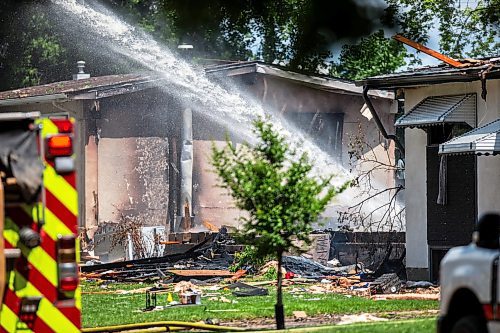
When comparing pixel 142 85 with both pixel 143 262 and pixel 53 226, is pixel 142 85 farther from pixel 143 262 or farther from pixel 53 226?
pixel 53 226

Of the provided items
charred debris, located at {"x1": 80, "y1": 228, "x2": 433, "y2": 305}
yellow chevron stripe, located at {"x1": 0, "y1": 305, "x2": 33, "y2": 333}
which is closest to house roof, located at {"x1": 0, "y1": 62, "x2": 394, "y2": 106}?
charred debris, located at {"x1": 80, "y1": 228, "x2": 433, "y2": 305}

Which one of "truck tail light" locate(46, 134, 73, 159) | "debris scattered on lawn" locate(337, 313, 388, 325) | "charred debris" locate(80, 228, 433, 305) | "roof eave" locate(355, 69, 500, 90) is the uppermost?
"roof eave" locate(355, 69, 500, 90)

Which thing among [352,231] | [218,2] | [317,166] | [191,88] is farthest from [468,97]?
[218,2]

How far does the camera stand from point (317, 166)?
2614cm

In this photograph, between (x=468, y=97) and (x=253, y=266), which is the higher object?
(x=468, y=97)

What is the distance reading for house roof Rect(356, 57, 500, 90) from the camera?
18578mm

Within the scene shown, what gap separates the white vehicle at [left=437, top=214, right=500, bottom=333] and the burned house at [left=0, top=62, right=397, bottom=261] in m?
19.7

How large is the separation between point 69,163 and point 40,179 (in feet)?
1.47

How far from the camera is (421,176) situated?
20.9 metres

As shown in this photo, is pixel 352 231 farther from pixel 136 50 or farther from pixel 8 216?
pixel 8 216

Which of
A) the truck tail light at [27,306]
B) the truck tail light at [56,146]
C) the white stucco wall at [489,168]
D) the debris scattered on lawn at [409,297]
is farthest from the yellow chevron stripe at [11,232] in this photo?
the white stucco wall at [489,168]

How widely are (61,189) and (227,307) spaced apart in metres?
8.48

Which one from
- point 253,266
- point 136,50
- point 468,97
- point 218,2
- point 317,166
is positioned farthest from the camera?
point 136,50

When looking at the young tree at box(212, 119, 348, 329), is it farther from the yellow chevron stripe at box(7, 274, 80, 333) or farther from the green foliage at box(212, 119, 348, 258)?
the yellow chevron stripe at box(7, 274, 80, 333)
